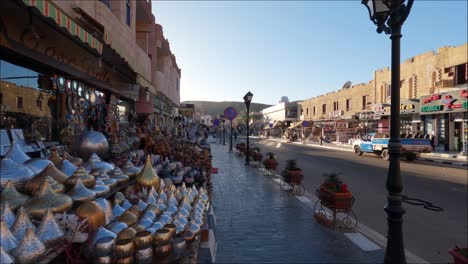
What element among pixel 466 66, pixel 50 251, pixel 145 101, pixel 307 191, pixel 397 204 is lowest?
pixel 307 191

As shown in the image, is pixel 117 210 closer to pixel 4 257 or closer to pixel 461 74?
pixel 4 257

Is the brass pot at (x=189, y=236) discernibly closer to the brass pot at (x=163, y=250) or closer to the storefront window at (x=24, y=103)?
the brass pot at (x=163, y=250)

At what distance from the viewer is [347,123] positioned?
40781 millimetres

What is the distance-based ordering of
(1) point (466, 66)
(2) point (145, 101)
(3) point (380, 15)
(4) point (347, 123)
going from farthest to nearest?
(4) point (347, 123) → (1) point (466, 66) → (2) point (145, 101) → (3) point (380, 15)

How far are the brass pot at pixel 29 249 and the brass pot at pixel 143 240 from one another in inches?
19.8

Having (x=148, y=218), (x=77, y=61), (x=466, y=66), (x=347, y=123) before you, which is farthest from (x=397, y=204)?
(x=347, y=123)

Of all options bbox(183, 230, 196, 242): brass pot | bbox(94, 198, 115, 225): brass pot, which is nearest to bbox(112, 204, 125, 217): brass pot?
bbox(94, 198, 115, 225): brass pot

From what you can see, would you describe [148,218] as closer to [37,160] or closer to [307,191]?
[37,160]

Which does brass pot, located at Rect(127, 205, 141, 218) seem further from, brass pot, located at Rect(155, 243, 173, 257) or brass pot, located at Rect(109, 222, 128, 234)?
brass pot, located at Rect(155, 243, 173, 257)

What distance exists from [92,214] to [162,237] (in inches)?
19.3

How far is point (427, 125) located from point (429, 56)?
6.16 metres

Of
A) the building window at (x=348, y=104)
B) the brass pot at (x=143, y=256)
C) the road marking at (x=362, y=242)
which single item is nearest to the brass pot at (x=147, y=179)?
the brass pot at (x=143, y=256)

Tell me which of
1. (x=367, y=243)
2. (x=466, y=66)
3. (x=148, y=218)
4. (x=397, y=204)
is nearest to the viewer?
(x=148, y=218)

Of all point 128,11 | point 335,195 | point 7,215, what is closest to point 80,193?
point 7,215
